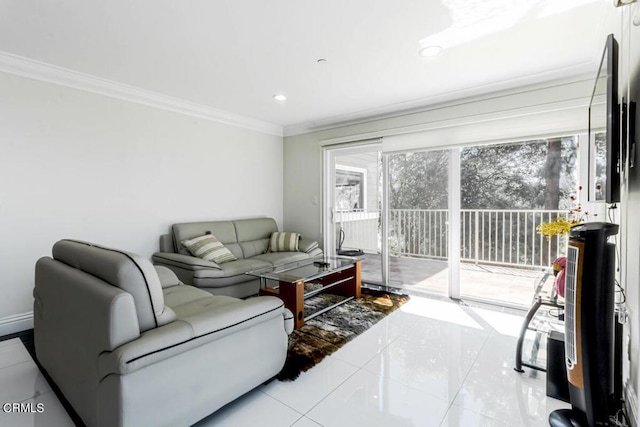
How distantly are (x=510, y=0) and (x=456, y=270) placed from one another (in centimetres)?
276

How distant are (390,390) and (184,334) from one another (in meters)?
1.29

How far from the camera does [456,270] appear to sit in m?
3.79

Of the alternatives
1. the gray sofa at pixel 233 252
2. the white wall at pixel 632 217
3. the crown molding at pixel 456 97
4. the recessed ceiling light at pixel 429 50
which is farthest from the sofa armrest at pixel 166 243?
the white wall at pixel 632 217

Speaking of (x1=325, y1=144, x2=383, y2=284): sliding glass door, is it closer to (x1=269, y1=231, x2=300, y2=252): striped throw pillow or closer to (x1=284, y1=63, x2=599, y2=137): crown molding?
(x1=284, y1=63, x2=599, y2=137): crown molding

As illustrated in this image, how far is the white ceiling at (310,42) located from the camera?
200 cm

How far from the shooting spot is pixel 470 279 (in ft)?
13.9

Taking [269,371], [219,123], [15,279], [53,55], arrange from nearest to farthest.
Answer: [269,371] → [53,55] → [15,279] → [219,123]

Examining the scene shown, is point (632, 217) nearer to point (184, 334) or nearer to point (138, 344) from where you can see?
point (184, 334)

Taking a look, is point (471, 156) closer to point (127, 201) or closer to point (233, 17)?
point (233, 17)

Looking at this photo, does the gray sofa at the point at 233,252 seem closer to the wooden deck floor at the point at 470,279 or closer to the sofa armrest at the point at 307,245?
the sofa armrest at the point at 307,245

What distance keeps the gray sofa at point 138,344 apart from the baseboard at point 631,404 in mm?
1748

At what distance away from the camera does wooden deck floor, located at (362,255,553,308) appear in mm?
3752

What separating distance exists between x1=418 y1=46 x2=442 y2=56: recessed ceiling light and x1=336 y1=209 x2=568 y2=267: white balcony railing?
1.96 meters

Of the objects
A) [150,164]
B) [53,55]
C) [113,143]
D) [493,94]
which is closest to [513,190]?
[493,94]
